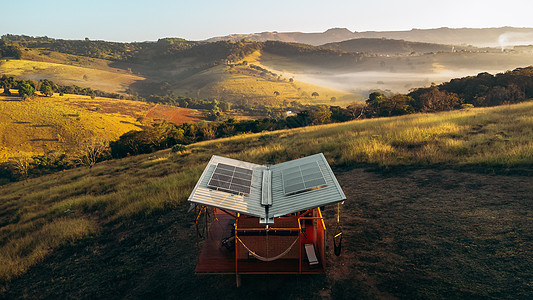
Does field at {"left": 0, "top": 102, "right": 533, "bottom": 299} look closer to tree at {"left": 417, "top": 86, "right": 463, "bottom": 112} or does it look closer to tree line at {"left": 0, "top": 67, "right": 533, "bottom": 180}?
tree line at {"left": 0, "top": 67, "right": 533, "bottom": 180}

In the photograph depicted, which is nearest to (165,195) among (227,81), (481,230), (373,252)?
(373,252)

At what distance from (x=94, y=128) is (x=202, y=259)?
3231 inches

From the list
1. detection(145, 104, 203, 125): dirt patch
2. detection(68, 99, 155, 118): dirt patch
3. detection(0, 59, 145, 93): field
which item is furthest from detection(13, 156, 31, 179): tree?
detection(0, 59, 145, 93): field

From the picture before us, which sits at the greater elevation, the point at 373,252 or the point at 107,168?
the point at 373,252

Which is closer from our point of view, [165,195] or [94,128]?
[165,195]

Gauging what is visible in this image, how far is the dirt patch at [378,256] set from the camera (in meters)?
7.89

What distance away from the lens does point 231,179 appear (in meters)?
9.68

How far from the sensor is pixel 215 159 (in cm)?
1127

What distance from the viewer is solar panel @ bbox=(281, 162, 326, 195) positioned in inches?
358

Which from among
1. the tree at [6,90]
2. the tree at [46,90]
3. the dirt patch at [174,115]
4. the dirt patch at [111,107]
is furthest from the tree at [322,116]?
the tree at [6,90]

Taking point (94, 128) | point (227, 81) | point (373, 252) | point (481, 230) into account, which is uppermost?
point (227, 81)

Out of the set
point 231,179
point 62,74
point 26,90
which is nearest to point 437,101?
point 231,179

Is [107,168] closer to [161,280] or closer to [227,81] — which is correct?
[161,280]

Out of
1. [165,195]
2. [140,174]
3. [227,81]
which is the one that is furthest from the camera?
[227,81]
